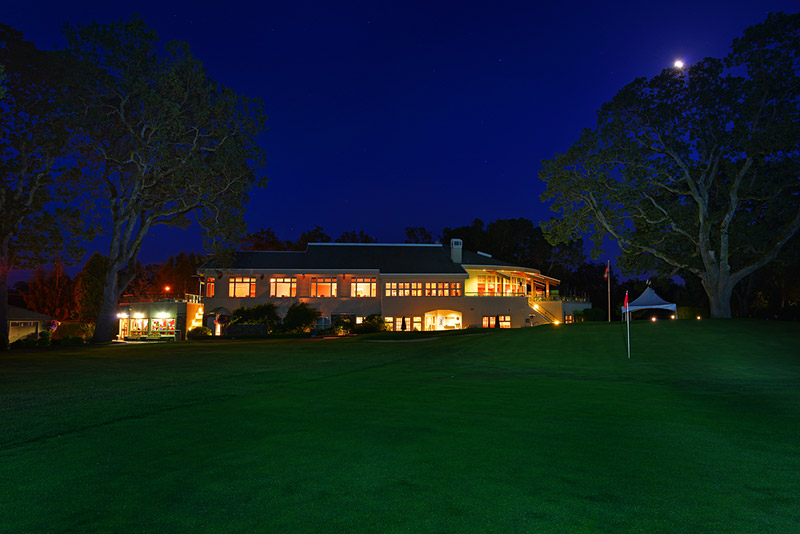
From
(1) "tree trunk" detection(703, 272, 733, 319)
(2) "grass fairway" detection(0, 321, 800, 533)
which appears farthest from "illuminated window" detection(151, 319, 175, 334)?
(1) "tree trunk" detection(703, 272, 733, 319)

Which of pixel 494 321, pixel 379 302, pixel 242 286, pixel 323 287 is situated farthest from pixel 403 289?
pixel 242 286

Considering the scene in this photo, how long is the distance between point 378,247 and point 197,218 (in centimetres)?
2096

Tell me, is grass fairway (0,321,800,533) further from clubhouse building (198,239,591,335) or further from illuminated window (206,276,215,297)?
illuminated window (206,276,215,297)

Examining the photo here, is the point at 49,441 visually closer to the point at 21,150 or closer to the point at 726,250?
the point at 21,150

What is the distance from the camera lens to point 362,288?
48.2 metres

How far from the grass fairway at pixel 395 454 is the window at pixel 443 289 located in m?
34.2

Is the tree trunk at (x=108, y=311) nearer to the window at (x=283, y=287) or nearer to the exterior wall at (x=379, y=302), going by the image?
the exterior wall at (x=379, y=302)

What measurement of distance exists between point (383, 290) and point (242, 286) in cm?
1240

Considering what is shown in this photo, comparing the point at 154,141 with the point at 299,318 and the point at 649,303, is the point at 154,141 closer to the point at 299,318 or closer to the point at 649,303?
the point at 299,318

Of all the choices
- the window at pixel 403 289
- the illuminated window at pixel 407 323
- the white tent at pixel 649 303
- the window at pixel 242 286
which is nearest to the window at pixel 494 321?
the illuminated window at pixel 407 323

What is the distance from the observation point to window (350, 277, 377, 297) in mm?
48156

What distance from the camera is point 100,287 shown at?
52312 mm

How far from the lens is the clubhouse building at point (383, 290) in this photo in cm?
4719

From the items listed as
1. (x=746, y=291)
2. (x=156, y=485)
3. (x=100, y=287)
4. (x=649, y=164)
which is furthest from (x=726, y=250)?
(x=100, y=287)
